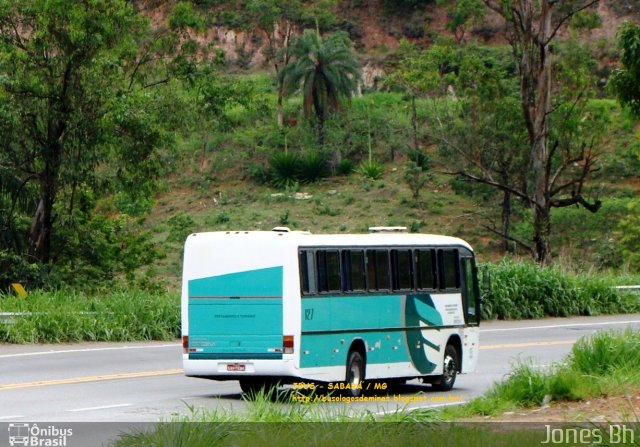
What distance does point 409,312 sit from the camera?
18828 mm

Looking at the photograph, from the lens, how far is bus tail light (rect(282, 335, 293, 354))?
16.6 metres

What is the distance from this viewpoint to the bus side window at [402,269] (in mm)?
18688

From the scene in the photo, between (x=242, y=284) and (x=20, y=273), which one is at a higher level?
(x=20, y=273)

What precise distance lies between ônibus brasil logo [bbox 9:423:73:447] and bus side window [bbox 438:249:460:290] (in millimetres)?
7827

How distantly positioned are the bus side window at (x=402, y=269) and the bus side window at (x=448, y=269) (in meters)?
0.87

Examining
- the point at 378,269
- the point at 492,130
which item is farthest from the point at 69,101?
the point at 492,130

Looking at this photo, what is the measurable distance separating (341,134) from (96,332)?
52.0 meters

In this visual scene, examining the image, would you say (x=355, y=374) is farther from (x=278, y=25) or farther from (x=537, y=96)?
(x=278, y=25)

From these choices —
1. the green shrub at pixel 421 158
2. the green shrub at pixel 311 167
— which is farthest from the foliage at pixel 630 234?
the green shrub at pixel 311 167

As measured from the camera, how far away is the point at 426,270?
19359 millimetres

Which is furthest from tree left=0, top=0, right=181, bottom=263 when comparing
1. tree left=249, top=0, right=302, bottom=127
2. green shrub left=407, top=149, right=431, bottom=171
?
tree left=249, top=0, right=302, bottom=127

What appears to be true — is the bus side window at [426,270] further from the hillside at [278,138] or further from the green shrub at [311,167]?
the green shrub at [311,167]

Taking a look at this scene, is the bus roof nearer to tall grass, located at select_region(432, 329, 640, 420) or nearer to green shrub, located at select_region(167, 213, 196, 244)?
tall grass, located at select_region(432, 329, 640, 420)

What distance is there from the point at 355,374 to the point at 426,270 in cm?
249
